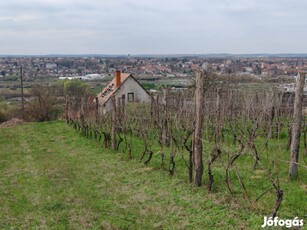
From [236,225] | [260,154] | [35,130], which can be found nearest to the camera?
[236,225]

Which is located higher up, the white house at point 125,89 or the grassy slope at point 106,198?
the white house at point 125,89

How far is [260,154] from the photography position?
8852 millimetres

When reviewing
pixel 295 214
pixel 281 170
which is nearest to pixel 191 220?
pixel 295 214

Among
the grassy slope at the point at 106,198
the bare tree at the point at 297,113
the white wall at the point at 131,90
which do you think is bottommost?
the grassy slope at the point at 106,198

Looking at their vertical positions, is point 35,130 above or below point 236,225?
below

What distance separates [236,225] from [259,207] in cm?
61

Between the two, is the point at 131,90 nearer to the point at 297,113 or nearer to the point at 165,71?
the point at 297,113

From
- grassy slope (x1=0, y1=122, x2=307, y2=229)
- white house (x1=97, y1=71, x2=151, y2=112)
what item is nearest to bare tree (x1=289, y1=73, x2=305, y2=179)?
grassy slope (x1=0, y1=122, x2=307, y2=229)

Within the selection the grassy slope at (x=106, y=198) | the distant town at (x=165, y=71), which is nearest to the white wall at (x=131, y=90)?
the distant town at (x=165, y=71)

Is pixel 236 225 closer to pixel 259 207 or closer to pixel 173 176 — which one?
pixel 259 207

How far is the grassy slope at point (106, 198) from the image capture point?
5.00 metres

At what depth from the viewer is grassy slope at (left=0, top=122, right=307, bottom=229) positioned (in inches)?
197

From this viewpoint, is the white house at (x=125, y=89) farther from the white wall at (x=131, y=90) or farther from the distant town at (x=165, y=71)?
the distant town at (x=165, y=71)

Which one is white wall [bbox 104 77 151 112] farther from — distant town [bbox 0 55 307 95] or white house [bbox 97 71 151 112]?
distant town [bbox 0 55 307 95]
